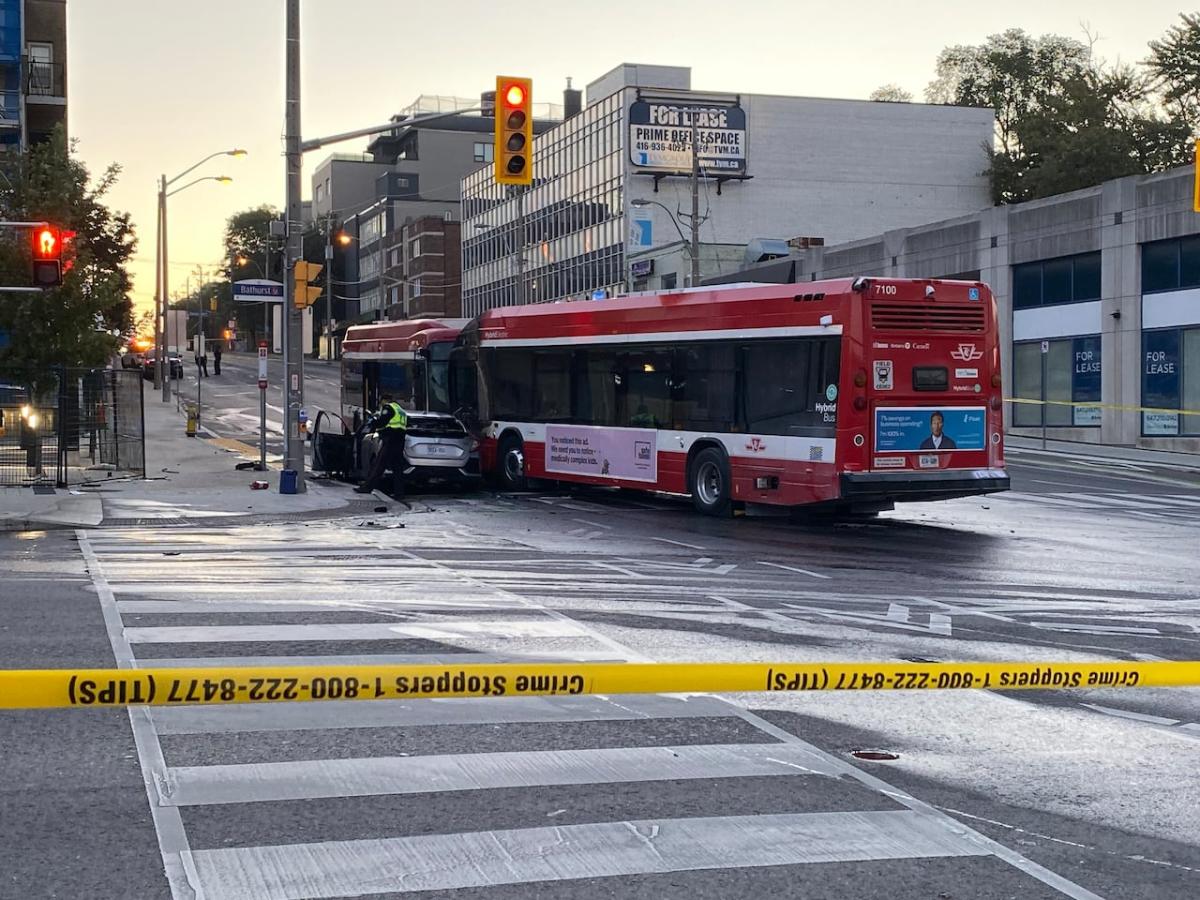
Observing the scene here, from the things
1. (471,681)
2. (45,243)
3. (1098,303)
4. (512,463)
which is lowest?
(471,681)

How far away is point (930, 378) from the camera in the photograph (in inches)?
739

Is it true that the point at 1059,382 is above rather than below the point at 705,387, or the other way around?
above

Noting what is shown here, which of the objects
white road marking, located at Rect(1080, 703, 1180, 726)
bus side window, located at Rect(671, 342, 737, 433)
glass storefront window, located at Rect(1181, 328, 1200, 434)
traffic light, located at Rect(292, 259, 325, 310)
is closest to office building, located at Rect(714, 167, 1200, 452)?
glass storefront window, located at Rect(1181, 328, 1200, 434)

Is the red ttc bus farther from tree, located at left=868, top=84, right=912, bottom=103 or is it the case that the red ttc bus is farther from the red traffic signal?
tree, located at left=868, top=84, right=912, bottom=103

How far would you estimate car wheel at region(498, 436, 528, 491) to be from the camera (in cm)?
2542

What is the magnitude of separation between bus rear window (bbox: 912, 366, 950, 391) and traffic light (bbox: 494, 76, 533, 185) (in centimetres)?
608

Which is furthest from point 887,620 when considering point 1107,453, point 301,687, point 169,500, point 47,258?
point 1107,453

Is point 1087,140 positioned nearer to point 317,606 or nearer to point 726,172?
point 726,172

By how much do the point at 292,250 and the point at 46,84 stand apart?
38.2 metres

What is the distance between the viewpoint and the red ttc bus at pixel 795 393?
60.4 ft

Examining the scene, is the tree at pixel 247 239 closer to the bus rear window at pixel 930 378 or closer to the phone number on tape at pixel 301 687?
the bus rear window at pixel 930 378

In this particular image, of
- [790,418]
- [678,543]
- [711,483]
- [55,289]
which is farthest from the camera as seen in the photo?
[55,289]

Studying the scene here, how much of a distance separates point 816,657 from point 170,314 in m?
44.6

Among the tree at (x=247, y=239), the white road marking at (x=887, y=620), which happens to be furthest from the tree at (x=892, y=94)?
the white road marking at (x=887, y=620)
